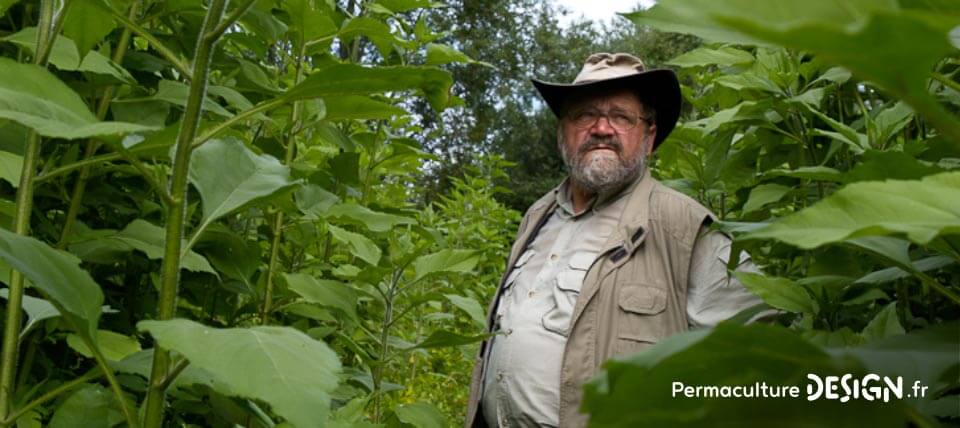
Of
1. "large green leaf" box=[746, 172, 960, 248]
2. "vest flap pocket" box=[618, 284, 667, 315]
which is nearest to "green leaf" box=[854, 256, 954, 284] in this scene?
"large green leaf" box=[746, 172, 960, 248]

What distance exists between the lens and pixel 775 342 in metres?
0.51

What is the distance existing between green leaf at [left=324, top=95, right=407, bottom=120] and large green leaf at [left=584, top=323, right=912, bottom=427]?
1239mm

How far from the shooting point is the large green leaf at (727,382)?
0.47 metres

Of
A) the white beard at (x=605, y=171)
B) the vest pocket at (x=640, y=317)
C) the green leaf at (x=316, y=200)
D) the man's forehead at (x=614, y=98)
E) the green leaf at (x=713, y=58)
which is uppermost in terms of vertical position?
the green leaf at (x=713, y=58)

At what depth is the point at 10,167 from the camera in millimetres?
1729

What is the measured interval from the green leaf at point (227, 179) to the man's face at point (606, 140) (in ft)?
7.99

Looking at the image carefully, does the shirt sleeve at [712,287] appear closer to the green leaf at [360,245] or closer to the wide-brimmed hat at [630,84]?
the wide-brimmed hat at [630,84]

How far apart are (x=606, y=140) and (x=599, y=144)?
0.03 m

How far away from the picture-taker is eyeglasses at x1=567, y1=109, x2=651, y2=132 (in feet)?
12.8

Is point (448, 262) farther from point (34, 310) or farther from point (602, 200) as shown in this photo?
point (34, 310)

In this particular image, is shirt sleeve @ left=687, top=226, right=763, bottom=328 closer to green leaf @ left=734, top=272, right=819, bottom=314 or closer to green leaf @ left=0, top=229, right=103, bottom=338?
green leaf @ left=734, top=272, right=819, bottom=314

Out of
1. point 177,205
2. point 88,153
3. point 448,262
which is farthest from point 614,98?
point 177,205

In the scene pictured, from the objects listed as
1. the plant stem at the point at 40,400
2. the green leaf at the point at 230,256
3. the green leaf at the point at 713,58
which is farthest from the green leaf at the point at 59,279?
the green leaf at the point at 713,58

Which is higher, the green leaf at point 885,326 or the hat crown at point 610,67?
the hat crown at point 610,67
